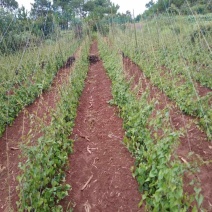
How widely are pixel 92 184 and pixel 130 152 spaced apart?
697 mm

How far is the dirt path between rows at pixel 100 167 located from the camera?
7.50 feet

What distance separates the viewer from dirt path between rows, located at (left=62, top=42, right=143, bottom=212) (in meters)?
2.29

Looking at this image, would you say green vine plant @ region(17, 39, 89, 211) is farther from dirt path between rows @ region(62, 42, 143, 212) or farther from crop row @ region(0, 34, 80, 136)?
crop row @ region(0, 34, 80, 136)

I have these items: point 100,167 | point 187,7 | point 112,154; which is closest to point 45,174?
point 100,167

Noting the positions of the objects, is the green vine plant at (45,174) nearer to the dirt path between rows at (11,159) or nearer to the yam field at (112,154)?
the yam field at (112,154)

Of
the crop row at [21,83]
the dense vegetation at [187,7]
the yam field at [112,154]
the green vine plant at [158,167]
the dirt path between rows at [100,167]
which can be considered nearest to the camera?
the green vine plant at [158,167]

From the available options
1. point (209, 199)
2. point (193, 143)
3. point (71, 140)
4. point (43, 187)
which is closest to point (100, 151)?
point (71, 140)

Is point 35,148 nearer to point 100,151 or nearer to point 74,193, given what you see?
point 74,193

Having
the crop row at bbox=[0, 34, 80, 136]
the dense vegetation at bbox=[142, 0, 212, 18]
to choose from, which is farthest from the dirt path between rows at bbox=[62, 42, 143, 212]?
the dense vegetation at bbox=[142, 0, 212, 18]

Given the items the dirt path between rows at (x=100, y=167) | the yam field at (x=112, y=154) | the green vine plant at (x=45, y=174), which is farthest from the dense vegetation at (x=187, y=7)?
the green vine plant at (x=45, y=174)

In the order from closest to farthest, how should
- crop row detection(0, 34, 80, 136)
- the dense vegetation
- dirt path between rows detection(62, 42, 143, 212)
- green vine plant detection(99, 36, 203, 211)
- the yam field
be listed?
1. green vine plant detection(99, 36, 203, 211)
2. the yam field
3. dirt path between rows detection(62, 42, 143, 212)
4. crop row detection(0, 34, 80, 136)
5. the dense vegetation

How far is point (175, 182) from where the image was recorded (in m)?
1.67

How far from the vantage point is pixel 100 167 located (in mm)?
2816

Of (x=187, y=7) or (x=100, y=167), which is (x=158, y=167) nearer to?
(x=100, y=167)
